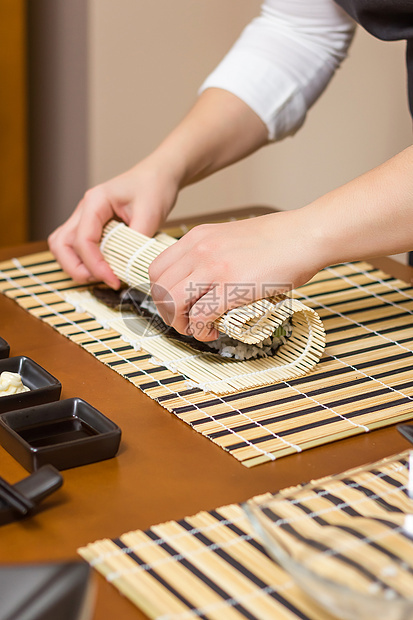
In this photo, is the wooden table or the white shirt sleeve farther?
the white shirt sleeve

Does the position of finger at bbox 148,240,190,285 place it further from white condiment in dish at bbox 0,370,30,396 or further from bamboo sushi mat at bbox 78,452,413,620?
bamboo sushi mat at bbox 78,452,413,620

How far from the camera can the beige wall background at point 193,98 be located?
7.44 ft

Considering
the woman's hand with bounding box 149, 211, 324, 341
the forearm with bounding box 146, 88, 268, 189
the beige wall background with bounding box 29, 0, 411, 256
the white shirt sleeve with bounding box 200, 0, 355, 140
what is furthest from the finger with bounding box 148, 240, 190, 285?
→ the beige wall background with bounding box 29, 0, 411, 256

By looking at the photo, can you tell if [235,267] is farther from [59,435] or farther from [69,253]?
[69,253]

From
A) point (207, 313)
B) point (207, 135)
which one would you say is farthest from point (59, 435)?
point (207, 135)

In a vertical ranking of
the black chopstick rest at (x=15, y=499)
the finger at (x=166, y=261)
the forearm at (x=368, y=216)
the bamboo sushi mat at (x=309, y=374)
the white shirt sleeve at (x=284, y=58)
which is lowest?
the bamboo sushi mat at (x=309, y=374)

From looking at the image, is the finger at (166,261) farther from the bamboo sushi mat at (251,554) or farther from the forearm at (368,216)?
the bamboo sushi mat at (251,554)

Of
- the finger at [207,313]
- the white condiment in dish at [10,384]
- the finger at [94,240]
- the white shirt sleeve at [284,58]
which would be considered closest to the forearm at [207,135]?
the white shirt sleeve at [284,58]

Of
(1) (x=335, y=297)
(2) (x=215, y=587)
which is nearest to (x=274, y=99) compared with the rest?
(1) (x=335, y=297)

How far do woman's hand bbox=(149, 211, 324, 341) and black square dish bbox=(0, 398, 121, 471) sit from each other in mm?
206

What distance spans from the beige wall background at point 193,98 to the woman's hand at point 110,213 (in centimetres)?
113

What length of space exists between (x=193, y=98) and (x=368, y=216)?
1.90 m

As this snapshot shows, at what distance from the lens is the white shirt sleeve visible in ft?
4.43

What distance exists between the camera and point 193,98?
2680 mm
